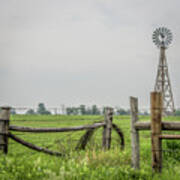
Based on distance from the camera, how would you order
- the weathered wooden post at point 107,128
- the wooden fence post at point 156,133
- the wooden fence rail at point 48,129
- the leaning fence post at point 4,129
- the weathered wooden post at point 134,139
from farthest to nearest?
the weathered wooden post at point 107,128
the wooden fence rail at point 48,129
the leaning fence post at point 4,129
the weathered wooden post at point 134,139
the wooden fence post at point 156,133

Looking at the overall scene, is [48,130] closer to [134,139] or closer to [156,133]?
[134,139]

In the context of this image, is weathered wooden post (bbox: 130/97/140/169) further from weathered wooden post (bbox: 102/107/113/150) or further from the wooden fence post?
weathered wooden post (bbox: 102/107/113/150)

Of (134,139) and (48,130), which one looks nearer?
(134,139)

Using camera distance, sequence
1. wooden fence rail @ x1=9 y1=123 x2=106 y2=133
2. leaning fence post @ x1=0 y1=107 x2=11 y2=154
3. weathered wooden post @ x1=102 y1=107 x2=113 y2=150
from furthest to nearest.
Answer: weathered wooden post @ x1=102 y1=107 x2=113 y2=150 → wooden fence rail @ x1=9 y1=123 x2=106 y2=133 → leaning fence post @ x1=0 y1=107 x2=11 y2=154

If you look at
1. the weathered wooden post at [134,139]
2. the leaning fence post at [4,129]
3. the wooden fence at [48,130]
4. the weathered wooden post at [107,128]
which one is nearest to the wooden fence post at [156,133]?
the weathered wooden post at [134,139]

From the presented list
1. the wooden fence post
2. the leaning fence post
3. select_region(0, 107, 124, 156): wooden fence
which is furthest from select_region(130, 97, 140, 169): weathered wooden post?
the leaning fence post

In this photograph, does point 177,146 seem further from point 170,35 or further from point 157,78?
point 170,35

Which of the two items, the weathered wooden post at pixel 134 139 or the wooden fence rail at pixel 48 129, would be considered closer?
the weathered wooden post at pixel 134 139

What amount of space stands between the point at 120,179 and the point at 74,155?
212cm

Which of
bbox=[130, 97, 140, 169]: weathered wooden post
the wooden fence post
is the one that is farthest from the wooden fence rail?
the wooden fence post

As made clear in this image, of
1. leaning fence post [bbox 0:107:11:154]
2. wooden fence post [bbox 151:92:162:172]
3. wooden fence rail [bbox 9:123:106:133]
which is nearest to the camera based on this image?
wooden fence post [bbox 151:92:162:172]

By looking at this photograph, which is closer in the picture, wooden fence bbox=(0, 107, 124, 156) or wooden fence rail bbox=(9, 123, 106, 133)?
wooden fence bbox=(0, 107, 124, 156)

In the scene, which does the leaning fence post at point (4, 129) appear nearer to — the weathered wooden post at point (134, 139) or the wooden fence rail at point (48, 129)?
the wooden fence rail at point (48, 129)

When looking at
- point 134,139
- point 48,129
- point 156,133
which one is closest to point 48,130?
point 48,129
